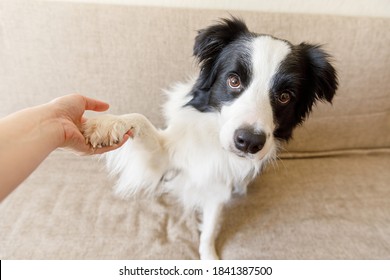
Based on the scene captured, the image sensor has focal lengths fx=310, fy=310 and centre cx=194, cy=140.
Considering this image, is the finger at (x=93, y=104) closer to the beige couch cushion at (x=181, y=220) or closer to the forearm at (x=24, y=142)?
the forearm at (x=24, y=142)

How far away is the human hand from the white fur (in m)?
0.04

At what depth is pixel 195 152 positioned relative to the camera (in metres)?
1.43

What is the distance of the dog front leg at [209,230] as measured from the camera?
1.42m

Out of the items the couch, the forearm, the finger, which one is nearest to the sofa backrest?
the couch

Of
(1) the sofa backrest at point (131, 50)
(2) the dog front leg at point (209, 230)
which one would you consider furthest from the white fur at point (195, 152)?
(1) the sofa backrest at point (131, 50)

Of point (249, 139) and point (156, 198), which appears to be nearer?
point (249, 139)

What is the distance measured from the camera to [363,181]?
1.83 metres

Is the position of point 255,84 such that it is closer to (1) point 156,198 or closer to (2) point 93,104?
(2) point 93,104

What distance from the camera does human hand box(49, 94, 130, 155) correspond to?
1.04 m

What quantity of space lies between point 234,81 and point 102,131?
20.8 inches

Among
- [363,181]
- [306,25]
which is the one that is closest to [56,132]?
[306,25]

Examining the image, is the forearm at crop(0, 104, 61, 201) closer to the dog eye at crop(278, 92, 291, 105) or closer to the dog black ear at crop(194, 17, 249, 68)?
the dog black ear at crop(194, 17, 249, 68)

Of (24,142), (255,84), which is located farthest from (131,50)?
(24,142)

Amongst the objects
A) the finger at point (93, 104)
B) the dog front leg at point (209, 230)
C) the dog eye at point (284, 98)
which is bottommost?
the dog front leg at point (209, 230)
